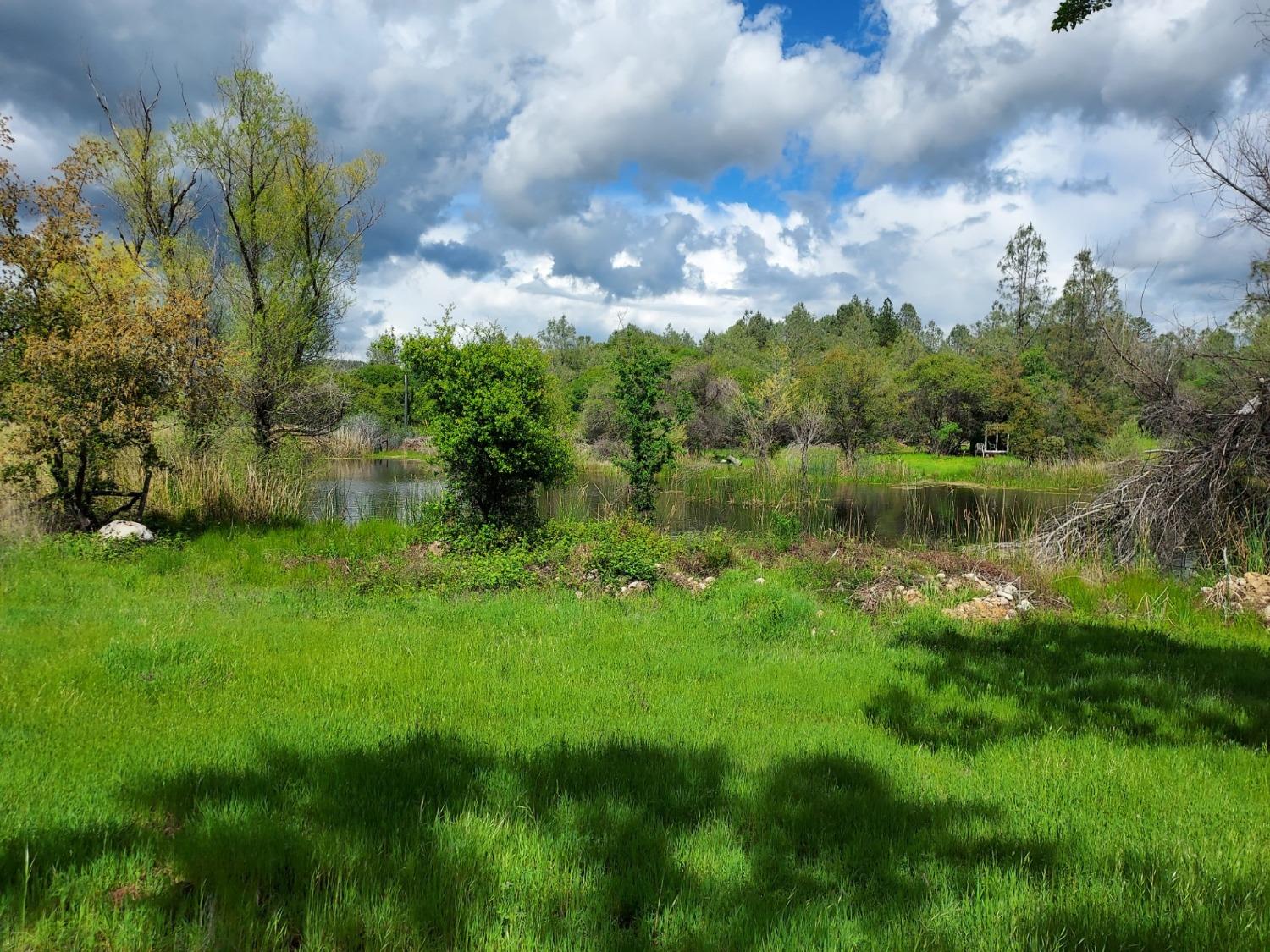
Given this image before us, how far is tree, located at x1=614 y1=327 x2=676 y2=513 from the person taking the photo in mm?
16000

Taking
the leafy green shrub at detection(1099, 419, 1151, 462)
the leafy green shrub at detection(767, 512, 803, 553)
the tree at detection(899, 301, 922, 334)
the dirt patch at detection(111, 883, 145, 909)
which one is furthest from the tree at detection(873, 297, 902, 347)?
the dirt patch at detection(111, 883, 145, 909)

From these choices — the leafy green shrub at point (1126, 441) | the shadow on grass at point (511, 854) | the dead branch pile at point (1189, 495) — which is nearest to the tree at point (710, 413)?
the leafy green shrub at point (1126, 441)

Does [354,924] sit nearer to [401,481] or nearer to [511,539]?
[511,539]

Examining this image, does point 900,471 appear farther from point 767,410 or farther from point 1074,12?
point 1074,12

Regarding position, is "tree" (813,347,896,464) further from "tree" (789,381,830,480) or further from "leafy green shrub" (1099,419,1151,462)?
"leafy green shrub" (1099,419,1151,462)

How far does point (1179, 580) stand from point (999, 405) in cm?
3581

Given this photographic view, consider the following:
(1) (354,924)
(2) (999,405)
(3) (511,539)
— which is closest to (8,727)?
(1) (354,924)

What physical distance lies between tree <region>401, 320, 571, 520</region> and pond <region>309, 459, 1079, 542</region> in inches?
111

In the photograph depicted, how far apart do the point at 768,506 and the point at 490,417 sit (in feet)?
46.3

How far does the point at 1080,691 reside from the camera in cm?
568

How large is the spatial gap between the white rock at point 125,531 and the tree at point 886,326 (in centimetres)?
7472

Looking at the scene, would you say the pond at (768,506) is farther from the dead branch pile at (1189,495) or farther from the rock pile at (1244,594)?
the rock pile at (1244,594)

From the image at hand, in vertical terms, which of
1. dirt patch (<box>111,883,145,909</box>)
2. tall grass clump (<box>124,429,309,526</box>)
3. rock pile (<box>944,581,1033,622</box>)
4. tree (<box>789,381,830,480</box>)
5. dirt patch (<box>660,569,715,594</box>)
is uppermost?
tree (<box>789,381,830,480</box>)

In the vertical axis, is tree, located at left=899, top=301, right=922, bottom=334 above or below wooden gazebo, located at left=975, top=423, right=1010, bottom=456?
above
